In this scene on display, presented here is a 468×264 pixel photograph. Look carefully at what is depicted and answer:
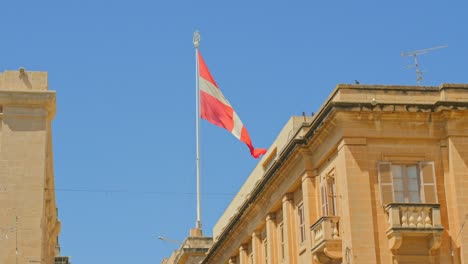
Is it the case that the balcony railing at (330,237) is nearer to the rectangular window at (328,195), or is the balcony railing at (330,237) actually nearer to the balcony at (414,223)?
the rectangular window at (328,195)

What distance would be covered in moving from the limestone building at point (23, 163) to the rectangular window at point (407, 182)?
17034 mm

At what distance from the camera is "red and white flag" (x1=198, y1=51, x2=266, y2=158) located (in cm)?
5344

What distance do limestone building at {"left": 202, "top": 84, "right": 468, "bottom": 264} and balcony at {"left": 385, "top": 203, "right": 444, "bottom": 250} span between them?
1.5 inches

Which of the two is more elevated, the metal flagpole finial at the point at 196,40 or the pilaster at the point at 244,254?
the metal flagpole finial at the point at 196,40

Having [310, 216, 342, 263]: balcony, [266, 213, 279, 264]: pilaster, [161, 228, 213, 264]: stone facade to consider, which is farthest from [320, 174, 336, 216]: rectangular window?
[161, 228, 213, 264]: stone facade

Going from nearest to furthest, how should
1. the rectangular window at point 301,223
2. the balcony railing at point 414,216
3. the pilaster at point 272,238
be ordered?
1. the balcony railing at point 414,216
2. the rectangular window at point 301,223
3. the pilaster at point 272,238

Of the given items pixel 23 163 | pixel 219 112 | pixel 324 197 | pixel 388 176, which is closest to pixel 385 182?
pixel 388 176

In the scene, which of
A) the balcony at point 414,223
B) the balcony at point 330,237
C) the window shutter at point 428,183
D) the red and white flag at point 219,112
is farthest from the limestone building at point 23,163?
the window shutter at point 428,183

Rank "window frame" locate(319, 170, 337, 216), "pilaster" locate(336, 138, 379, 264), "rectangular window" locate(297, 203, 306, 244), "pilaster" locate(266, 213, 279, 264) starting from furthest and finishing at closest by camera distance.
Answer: "pilaster" locate(266, 213, 279, 264) → "rectangular window" locate(297, 203, 306, 244) → "window frame" locate(319, 170, 337, 216) → "pilaster" locate(336, 138, 379, 264)

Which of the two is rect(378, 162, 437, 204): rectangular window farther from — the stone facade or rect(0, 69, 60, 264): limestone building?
the stone facade

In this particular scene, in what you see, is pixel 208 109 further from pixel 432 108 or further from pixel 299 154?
pixel 432 108

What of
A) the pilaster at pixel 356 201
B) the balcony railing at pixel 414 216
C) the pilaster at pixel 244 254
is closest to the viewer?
the balcony railing at pixel 414 216

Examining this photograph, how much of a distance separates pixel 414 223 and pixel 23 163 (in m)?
19.7

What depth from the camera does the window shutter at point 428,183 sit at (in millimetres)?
37688
